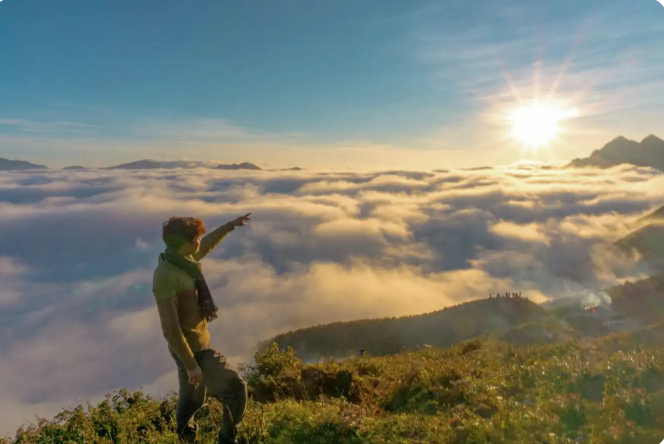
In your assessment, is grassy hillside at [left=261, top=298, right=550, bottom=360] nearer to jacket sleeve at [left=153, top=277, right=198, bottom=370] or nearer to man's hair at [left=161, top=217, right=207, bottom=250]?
jacket sleeve at [left=153, top=277, right=198, bottom=370]

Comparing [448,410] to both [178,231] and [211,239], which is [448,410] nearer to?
[211,239]

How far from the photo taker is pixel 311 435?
5.14 meters

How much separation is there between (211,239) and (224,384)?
1690 millimetres

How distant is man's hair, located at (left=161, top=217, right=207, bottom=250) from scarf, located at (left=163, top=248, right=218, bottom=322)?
100mm

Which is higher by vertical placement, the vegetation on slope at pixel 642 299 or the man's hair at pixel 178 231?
Answer: the man's hair at pixel 178 231

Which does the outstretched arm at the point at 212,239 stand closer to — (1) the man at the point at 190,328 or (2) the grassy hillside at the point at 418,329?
(1) the man at the point at 190,328

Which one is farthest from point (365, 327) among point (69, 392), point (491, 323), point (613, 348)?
point (69, 392)

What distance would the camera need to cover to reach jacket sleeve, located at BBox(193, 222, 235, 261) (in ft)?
15.5

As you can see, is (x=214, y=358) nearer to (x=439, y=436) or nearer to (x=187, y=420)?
(x=187, y=420)

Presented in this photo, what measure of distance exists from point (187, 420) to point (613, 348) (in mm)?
9106

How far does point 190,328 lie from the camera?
3.95m

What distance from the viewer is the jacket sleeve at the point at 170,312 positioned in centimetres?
367

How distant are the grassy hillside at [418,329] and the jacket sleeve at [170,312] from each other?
7787cm

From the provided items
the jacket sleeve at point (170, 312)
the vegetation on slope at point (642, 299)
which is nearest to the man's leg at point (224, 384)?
the jacket sleeve at point (170, 312)
